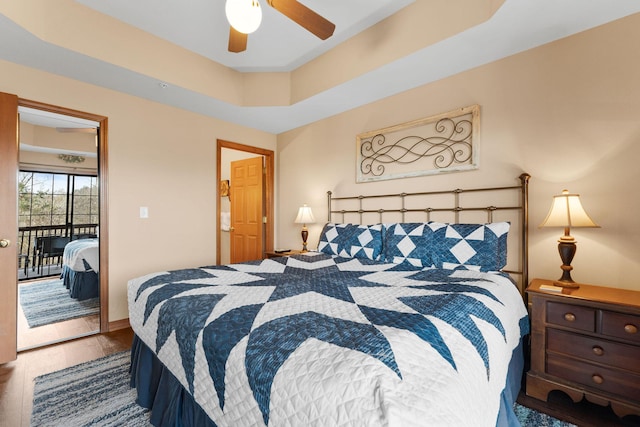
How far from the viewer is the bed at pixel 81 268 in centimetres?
288

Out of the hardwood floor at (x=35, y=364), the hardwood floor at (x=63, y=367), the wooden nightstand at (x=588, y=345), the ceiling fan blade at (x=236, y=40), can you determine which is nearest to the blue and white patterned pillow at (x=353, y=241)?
the wooden nightstand at (x=588, y=345)

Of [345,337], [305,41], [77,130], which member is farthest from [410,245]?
[77,130]

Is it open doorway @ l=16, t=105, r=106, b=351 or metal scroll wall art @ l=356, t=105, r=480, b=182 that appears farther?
open doorway @ l=16, t=105, r=106, b=351

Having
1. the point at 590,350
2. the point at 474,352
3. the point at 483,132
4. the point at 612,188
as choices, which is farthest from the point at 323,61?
the point at 590,350

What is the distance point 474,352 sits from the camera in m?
0.99

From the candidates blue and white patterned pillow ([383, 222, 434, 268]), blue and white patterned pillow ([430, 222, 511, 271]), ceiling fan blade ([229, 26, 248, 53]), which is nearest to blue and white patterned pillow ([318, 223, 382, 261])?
blue and white patterned pillow ([383, 222, 434, 268])

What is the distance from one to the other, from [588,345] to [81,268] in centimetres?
429

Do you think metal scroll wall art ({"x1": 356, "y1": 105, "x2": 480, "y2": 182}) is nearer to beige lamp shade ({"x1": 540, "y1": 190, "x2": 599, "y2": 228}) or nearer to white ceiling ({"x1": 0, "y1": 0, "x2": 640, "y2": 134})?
white ceiling ({"x1": 0, "y1": 0, "x2": 640, "y2": 134})

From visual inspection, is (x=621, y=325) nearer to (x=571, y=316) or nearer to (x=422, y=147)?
(x=571, y=316)

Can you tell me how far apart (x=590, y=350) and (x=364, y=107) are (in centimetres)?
270

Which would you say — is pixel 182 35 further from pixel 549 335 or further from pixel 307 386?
pixel 549 335

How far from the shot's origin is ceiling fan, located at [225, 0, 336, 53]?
1486mm

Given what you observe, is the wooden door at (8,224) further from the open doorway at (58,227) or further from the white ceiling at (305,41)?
the white ceiling at (305,41)

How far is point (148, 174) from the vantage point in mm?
2996
